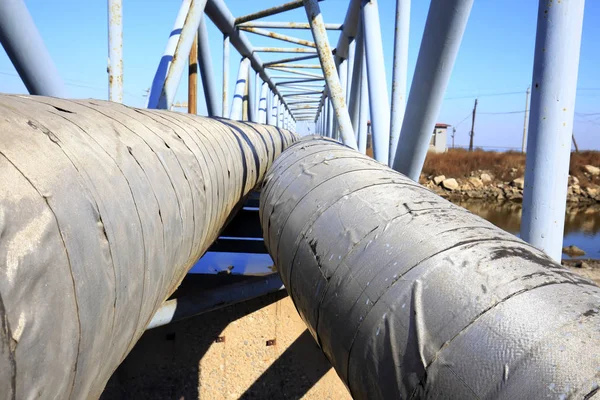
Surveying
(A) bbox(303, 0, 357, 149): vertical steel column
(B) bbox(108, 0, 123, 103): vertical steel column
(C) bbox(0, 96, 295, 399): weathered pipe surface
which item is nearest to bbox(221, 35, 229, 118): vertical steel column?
(A) bbox(303, 0, 357, 149): vertical steel column

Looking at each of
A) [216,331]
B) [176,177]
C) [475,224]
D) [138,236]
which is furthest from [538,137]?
[216,331]

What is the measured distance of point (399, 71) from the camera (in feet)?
11.9

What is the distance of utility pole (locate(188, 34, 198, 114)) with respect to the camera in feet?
18.4

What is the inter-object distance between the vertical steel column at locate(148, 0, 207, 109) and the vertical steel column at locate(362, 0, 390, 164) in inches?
67.1

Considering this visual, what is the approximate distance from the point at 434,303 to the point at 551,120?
3.35ft

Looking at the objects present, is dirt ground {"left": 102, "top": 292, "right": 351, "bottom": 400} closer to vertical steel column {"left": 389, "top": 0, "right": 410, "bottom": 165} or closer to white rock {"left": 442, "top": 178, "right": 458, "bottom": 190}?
vertical steel column {"left": 389, "top": 0, "right": 410, "bottom": 165}

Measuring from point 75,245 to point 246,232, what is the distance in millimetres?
3206

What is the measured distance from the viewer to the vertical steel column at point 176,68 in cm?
371

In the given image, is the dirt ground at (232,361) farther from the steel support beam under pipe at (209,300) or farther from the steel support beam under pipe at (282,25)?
the steel support beam under pipe at (282,25)

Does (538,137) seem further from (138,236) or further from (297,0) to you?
(297,0)

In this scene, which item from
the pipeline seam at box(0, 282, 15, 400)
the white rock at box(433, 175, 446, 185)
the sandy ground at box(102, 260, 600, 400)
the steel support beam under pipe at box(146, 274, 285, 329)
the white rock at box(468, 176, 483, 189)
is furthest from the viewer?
the white rock at box(468, 176, 483, 189)

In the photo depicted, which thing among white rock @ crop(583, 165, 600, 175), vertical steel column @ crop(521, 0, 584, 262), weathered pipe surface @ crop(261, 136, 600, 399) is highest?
vertical steel column @ crop(521, 0, 584, 262)

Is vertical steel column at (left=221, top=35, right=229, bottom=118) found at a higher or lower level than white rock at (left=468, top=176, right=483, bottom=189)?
higher

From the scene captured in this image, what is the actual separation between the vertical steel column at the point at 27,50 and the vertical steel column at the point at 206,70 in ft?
10.00
